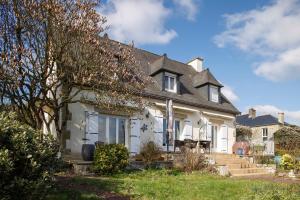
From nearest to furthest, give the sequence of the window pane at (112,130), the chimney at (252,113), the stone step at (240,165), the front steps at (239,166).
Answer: the front steps at (239,166) < the window pane at (112,130) < the stone step at (240,165) < the chimney at (252,113)

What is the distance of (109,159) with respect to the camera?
13.0 m

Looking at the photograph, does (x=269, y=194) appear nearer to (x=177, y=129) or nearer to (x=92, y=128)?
(x=92, y=128)

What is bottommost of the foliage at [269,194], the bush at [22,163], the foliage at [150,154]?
the foliage at [269,194]

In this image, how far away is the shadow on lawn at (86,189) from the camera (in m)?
8.84

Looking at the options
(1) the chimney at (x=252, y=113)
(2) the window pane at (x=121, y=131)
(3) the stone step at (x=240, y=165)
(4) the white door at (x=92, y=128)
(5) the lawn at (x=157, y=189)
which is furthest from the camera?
(1) the chimney at (x=252, y=113)

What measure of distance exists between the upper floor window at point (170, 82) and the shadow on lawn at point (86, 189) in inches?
456

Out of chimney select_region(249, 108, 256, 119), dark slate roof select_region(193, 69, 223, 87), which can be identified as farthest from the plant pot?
chimney select_region(249, 108, 256, 119)

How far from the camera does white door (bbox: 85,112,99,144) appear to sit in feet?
54.6

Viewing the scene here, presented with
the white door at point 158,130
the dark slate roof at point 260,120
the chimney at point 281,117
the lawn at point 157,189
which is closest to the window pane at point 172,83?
the white door at point 158,130

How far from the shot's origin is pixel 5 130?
21.5 feet

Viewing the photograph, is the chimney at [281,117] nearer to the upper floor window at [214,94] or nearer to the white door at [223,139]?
the white door at [223,139]

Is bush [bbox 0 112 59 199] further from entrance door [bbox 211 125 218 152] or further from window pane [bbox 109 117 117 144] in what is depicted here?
entrance door [bbox 211 125 218 152]

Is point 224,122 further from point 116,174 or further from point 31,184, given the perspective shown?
point 31,184

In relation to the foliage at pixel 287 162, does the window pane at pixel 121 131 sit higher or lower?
higher
